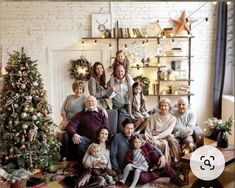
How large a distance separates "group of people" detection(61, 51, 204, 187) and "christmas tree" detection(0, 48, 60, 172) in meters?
0.14

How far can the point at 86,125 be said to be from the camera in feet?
6.72

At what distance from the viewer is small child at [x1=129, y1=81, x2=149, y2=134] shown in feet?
6.66

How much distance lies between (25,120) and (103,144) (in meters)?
0.50

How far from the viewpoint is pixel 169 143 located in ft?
6.77

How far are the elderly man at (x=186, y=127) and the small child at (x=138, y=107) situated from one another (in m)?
0.20

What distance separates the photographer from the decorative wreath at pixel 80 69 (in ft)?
6.46

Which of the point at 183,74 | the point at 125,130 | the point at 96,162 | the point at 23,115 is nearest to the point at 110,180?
the point at 96,162

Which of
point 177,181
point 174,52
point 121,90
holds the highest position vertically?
point 174,52

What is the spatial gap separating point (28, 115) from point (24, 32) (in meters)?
0.50

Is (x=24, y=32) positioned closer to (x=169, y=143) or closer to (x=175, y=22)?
(x=175, y=22)

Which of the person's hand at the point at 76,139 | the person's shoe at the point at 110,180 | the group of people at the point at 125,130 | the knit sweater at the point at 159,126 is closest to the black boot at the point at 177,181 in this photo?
the group of people at the point at 125,130

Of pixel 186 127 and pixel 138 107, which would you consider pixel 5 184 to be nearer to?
pixel 138 107

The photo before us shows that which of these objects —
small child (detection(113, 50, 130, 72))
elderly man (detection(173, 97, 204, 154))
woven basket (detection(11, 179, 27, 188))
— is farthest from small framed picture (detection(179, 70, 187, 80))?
woven basket (detection(11, 179, 27, 188))

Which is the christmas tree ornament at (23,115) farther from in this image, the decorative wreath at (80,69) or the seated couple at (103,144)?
the decorative wreath at (80,69)
